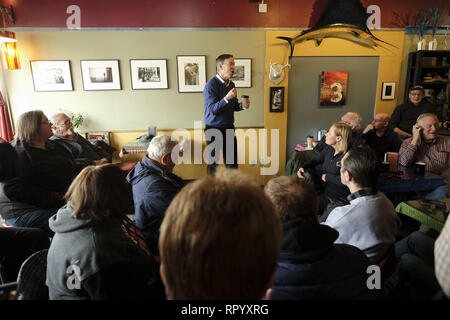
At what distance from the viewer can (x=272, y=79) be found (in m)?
4.74

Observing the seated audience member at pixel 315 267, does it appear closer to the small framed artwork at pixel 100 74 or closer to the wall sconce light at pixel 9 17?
the small framed artwork at pixel 100 74

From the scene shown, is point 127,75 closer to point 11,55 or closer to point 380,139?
point 11,55

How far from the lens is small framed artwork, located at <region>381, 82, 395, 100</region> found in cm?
502

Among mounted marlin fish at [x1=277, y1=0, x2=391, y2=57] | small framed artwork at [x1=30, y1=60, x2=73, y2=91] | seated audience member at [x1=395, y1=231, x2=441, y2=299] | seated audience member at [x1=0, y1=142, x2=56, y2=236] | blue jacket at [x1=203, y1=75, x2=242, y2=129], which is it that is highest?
mounted marlin fish at [x1=277, y1=0, x2=391, y2=57]

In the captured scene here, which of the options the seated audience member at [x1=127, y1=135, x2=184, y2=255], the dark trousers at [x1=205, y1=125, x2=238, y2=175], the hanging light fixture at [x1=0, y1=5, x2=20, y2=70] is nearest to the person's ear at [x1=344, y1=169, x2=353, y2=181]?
the seated audience member at [x1=127, y1=135, x2=184, y2=255]

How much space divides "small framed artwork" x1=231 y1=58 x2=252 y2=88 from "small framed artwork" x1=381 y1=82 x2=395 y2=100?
239 cm

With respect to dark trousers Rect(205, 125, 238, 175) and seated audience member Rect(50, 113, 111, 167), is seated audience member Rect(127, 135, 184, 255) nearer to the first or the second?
seated audience member Rect(50, 113, 111, 167)

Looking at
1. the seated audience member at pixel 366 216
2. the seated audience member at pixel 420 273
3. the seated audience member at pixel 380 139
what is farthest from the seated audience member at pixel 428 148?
the seated audience member at pixel 366 216

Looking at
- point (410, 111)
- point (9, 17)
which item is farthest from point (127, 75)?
point (410, 111)

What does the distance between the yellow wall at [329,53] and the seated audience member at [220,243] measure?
4.39 metres

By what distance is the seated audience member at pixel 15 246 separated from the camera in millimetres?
1895

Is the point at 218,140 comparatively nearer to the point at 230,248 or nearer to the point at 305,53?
the point at 305,53

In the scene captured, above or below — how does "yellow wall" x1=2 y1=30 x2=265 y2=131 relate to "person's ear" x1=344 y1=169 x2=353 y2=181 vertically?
above

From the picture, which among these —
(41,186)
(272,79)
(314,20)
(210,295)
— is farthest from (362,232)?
(314,20)
